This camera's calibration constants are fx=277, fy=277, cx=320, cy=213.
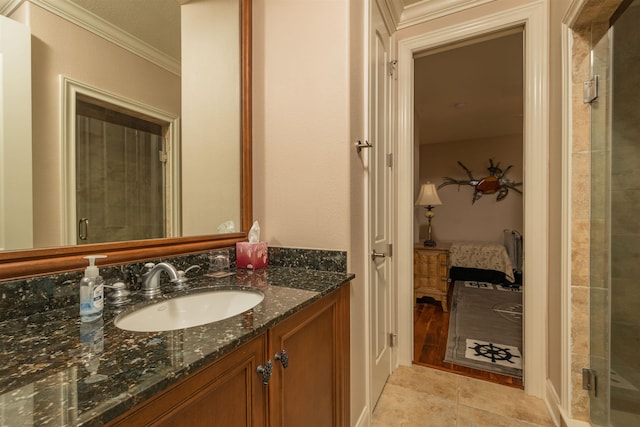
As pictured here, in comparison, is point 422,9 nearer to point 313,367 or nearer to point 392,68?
point 392,68

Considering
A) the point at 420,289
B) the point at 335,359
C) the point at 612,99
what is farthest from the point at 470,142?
the point at 335,359

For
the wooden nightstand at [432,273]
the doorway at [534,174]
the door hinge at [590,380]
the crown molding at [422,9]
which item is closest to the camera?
the door hinge at [590,380]

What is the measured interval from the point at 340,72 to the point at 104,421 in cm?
126

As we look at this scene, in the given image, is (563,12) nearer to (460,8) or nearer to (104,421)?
(460,8)

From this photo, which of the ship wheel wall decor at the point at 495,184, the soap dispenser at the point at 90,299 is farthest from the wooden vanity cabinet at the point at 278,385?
the ship wheel wall decor at the point at 495,184

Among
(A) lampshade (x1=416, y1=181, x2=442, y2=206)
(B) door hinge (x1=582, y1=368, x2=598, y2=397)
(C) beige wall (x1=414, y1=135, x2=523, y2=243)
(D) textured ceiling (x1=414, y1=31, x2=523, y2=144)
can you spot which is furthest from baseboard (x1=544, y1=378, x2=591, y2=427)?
(C) beige wall (x1=414, y1=135, x2=523, y2=243)

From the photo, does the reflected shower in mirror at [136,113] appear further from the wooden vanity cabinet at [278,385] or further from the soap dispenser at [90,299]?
the wooden vanity cabinet at [278,385]

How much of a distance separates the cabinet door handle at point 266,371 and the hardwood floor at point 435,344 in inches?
66.7

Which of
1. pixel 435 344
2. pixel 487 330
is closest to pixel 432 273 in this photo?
pixel 487 330

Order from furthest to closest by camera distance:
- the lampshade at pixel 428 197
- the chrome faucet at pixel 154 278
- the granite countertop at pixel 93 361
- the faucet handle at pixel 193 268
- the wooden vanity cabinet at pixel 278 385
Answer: the lampshade at pixel 428 197, the faucet handle at pixel 193 268, the chrome faucet at pixel 154 278, the wooden vanity cabinet at pixel 278 385, the granite countertop at pixel 93 361

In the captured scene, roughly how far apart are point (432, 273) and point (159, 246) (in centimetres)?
272

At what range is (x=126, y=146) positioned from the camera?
96cm

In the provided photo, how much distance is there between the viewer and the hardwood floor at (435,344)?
1812 mm

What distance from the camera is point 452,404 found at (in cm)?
158
